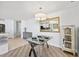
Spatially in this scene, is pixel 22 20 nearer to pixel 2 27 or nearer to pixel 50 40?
pixel 2 27

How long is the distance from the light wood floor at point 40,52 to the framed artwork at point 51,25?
13.6 inches

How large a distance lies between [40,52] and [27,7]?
87 cm

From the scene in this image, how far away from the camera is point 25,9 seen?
1.65m

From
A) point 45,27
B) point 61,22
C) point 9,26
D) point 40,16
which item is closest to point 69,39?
point 61,22

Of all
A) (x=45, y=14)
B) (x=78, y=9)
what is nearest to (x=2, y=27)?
(x=45, y=14)

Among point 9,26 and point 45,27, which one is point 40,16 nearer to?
point 45,27

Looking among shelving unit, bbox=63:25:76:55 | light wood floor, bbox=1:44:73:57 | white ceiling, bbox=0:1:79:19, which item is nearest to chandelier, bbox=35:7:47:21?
white ceiling, bbox=0:1:79:19

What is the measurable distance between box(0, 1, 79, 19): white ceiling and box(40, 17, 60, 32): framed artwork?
17 centimetres

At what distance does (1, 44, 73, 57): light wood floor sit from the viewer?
1.58 meters

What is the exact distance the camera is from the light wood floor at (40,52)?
5.20 ft

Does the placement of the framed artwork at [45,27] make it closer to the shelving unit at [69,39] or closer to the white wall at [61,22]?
the white wall at [61,22]

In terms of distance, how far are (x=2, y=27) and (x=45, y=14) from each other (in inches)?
32.6

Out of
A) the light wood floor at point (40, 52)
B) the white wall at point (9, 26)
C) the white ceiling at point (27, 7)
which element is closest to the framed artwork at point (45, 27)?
the white ceiling at point (27, 7)

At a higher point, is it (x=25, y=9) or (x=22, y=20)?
(x=25, y=9)
